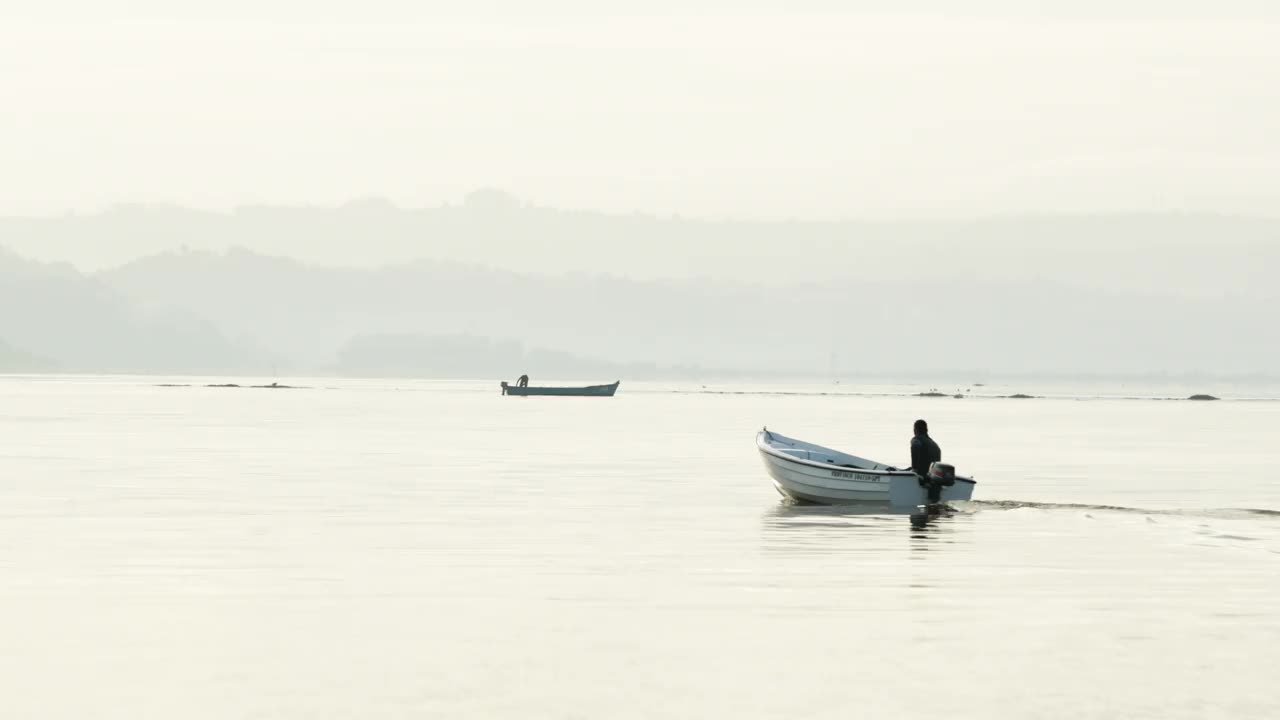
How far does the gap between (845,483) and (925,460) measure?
2.68 meters

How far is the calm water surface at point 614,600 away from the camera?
69.0ft

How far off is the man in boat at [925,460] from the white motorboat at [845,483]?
9.3 inches

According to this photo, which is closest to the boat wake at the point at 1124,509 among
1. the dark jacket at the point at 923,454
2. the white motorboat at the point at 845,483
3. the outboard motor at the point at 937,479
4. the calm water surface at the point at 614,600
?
the calm water surface at the point at 614,600

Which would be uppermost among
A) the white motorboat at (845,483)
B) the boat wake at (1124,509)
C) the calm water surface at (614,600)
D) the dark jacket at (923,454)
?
the dark jacket at (923,454)

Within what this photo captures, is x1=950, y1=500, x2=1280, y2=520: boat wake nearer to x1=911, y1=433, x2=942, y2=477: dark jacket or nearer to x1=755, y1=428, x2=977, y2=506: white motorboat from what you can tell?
x1=755, y1=428, x2=977, y2=506: white motorboat

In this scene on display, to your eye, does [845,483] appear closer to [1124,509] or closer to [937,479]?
[937,479]

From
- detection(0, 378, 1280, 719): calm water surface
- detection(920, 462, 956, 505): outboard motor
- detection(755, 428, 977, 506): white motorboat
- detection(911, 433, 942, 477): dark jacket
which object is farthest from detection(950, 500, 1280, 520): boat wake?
detection(911, 433, 942, 477): dark jacket

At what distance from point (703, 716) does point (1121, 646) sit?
8226 millimetres

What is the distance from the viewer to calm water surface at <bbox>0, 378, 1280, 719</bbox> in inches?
828

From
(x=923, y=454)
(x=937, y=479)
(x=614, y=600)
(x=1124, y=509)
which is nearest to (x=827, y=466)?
(x=923, y=454)

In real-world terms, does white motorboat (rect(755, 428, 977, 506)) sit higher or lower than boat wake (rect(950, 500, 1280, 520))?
higher

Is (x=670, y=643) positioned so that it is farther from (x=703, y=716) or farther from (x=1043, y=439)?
(x=1043, y=439)

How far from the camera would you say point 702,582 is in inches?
1276

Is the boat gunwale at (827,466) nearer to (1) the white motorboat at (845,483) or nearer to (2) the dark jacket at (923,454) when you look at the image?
(1) the white motorboat at (845,483)
